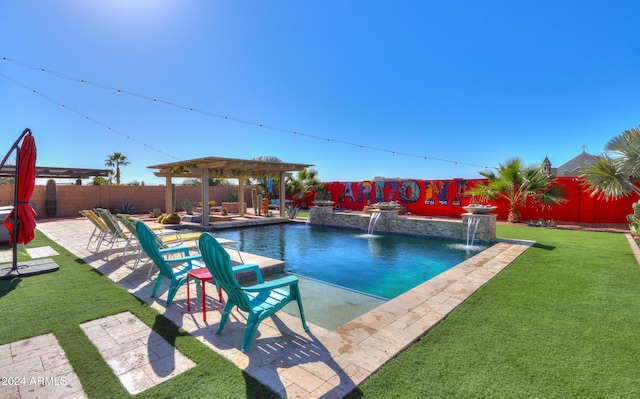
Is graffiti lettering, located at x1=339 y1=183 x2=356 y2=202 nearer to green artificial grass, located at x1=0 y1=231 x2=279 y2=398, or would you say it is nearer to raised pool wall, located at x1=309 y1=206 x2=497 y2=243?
raised pool wall, located at x1=309 y1=206 x2=497 y2=243

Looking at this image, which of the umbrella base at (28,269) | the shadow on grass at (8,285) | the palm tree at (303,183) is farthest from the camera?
the palm tree at (303,183)

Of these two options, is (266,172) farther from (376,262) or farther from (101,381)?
(101,381)

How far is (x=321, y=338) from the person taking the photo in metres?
2.80

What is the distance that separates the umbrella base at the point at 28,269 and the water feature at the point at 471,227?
942 cm

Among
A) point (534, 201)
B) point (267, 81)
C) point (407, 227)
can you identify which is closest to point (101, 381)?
point (407, 227)

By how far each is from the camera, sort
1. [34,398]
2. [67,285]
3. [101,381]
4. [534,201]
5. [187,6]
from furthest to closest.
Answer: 1. [534,201]
2. [187,6]
3. [67,285]
4. [101,381]
5. [34,398]

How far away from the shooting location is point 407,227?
10555mm

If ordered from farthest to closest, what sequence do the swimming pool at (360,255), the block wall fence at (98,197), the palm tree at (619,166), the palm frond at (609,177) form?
the block wall fence at (98,197) < the palm frond at (609,177) < the palm tree at (619,166) < the swimming pool at (360,255)

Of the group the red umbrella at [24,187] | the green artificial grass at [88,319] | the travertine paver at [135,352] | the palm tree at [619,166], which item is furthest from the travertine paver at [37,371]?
the palm tree at [619,166]

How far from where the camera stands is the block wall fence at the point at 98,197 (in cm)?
1527

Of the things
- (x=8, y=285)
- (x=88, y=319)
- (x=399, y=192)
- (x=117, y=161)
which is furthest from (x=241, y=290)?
(x=117, y=161)

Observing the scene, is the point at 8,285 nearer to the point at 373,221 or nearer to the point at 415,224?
the point at 373,221

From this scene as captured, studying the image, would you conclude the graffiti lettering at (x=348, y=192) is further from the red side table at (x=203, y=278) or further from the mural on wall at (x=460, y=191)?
Result: the red side table at (x=203, y=278)

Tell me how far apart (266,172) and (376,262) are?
860cm
